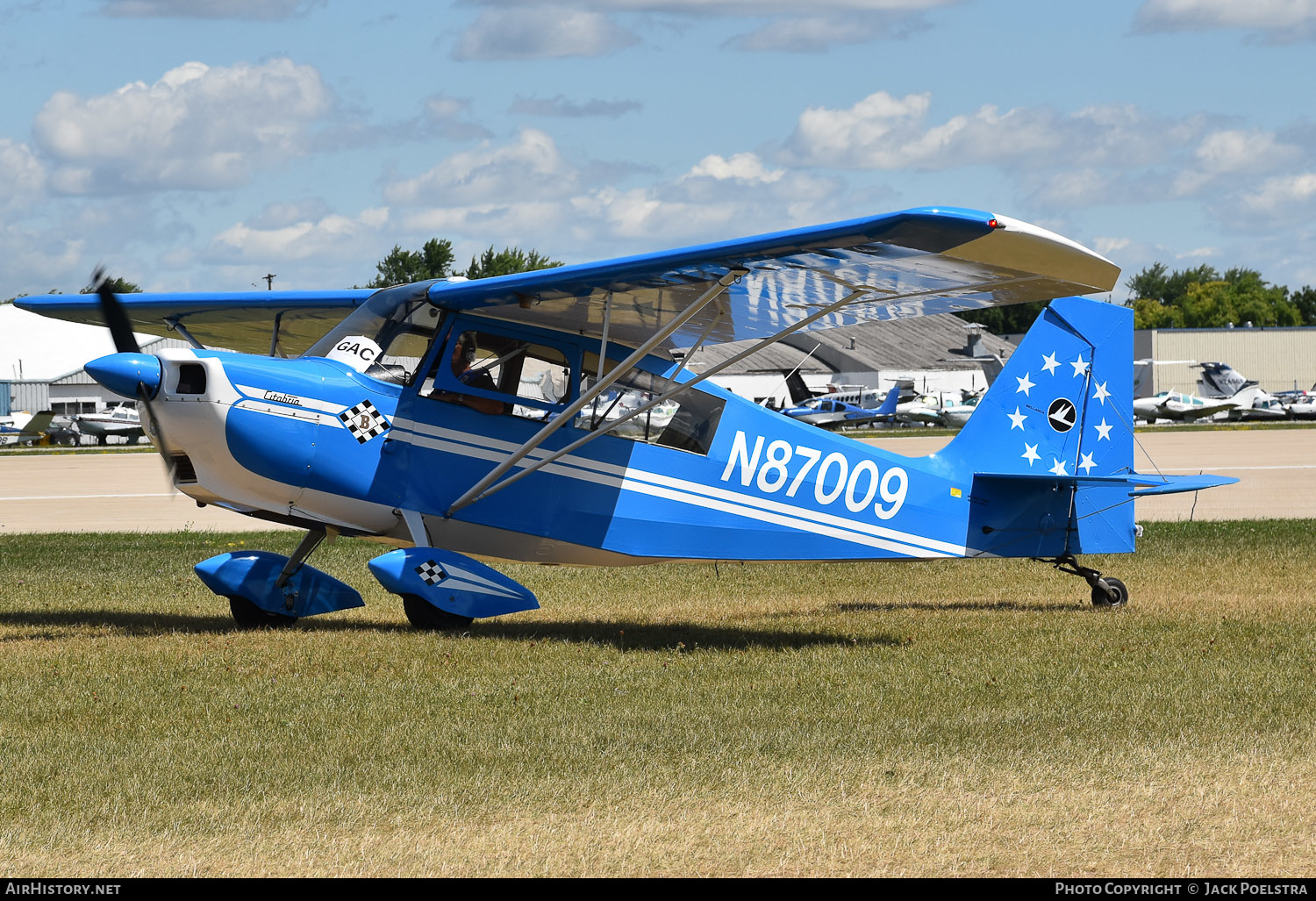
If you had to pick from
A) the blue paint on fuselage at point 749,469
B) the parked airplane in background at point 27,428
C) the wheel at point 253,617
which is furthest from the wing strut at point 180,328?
the parked airplane in background at point 27,428

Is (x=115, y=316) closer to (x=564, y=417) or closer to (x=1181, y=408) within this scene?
Result: (x=564, y=417)

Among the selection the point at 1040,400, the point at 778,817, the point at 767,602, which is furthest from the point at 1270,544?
the point at 778,817

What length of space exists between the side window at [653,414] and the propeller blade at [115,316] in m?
3.26

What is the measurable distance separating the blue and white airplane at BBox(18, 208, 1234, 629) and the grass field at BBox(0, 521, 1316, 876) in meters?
0.64

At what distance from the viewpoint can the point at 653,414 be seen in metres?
10.3

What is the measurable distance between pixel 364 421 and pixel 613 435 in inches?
73.4

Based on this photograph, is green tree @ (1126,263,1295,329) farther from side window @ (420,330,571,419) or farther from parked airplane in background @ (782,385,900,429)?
side window @ (420,330,571,419)

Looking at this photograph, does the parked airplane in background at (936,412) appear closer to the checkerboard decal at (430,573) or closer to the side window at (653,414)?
the side window at (653,414)

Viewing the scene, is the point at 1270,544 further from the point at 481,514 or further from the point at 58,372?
the point at 58,372

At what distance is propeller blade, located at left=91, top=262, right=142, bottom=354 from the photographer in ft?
31.2

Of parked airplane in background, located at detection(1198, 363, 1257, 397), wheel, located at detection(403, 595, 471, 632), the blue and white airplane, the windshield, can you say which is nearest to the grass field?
wheel, located at detection(403, 595, 471, 632)

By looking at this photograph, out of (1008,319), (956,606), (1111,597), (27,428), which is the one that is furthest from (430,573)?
(1008,319)

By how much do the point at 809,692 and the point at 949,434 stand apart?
48.4m

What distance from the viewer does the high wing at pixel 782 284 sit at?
7.63 metres
